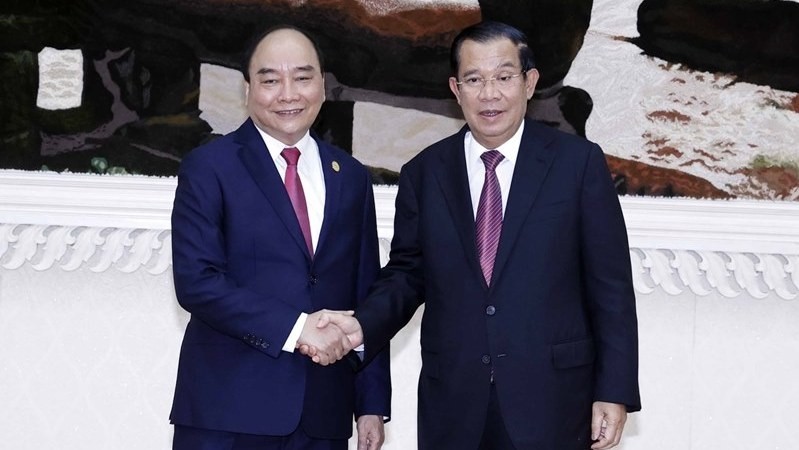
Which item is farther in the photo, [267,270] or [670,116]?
[670,116]

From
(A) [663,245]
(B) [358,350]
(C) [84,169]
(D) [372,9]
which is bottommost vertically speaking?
(B) [358,350]

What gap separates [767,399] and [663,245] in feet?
2.52

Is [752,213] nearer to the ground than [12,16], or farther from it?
nearer to the ground

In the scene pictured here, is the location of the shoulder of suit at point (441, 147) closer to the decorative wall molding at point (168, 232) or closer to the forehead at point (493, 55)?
the forehead at point (493, 55)

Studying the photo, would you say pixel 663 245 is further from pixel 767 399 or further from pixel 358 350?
pixel 358 350

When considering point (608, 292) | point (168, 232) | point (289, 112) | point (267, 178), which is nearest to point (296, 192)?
point (267, 178)

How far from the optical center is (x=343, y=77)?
3.48m

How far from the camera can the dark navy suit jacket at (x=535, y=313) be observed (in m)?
2.20

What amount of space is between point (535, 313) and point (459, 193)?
360 mm

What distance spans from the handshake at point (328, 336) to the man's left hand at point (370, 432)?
0.87 ft

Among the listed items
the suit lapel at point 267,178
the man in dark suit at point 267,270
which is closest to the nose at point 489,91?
the man in dark suit at point 267,270

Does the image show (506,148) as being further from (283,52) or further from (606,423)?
(606,423)

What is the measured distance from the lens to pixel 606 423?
2229 mm

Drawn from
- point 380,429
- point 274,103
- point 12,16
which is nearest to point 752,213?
point 380,429
